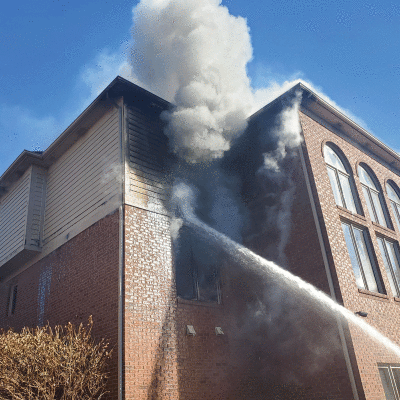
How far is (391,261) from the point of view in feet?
37.0

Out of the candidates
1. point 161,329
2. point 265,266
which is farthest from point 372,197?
point 161,329

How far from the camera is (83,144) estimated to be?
35.6 ft

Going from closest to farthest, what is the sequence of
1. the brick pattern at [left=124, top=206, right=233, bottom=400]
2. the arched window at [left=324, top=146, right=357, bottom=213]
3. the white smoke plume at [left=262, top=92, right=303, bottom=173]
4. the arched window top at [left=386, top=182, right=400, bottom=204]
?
the brick pattern at [left=124, top=206, right=233, bottom=400]
the white smoke plume at [left=262, top=92, right=303, bottom=173]
the arched window at [left=324, top=146, right=357, bottom=213]
the arched window top at [left=386, top=182, right=400, bottom=204]

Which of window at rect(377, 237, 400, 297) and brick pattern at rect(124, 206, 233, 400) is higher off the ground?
window at rect(377, 237, 400, 297)

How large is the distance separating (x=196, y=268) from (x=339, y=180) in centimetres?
465

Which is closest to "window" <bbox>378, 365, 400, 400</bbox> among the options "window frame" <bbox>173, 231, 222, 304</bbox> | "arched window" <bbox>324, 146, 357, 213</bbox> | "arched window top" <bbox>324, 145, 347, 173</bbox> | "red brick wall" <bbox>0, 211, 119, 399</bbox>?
"window frame" <bbox>173, 231, 222, 304</bbox>

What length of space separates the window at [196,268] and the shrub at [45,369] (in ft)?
8.22

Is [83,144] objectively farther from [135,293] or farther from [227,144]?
[135,293]

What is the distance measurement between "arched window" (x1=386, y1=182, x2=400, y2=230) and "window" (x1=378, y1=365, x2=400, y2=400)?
5.63 m

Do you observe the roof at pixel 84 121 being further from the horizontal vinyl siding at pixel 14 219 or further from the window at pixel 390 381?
the window at pixel 390 381

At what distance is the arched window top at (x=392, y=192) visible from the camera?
13828mm

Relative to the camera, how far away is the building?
7.89 meters

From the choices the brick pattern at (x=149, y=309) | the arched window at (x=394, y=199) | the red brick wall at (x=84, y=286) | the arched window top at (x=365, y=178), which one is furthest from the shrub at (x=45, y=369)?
the arched window at (x=394, y=199)

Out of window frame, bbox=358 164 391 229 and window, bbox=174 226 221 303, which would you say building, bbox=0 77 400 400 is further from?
window frame, bbox=358 164 391 229
